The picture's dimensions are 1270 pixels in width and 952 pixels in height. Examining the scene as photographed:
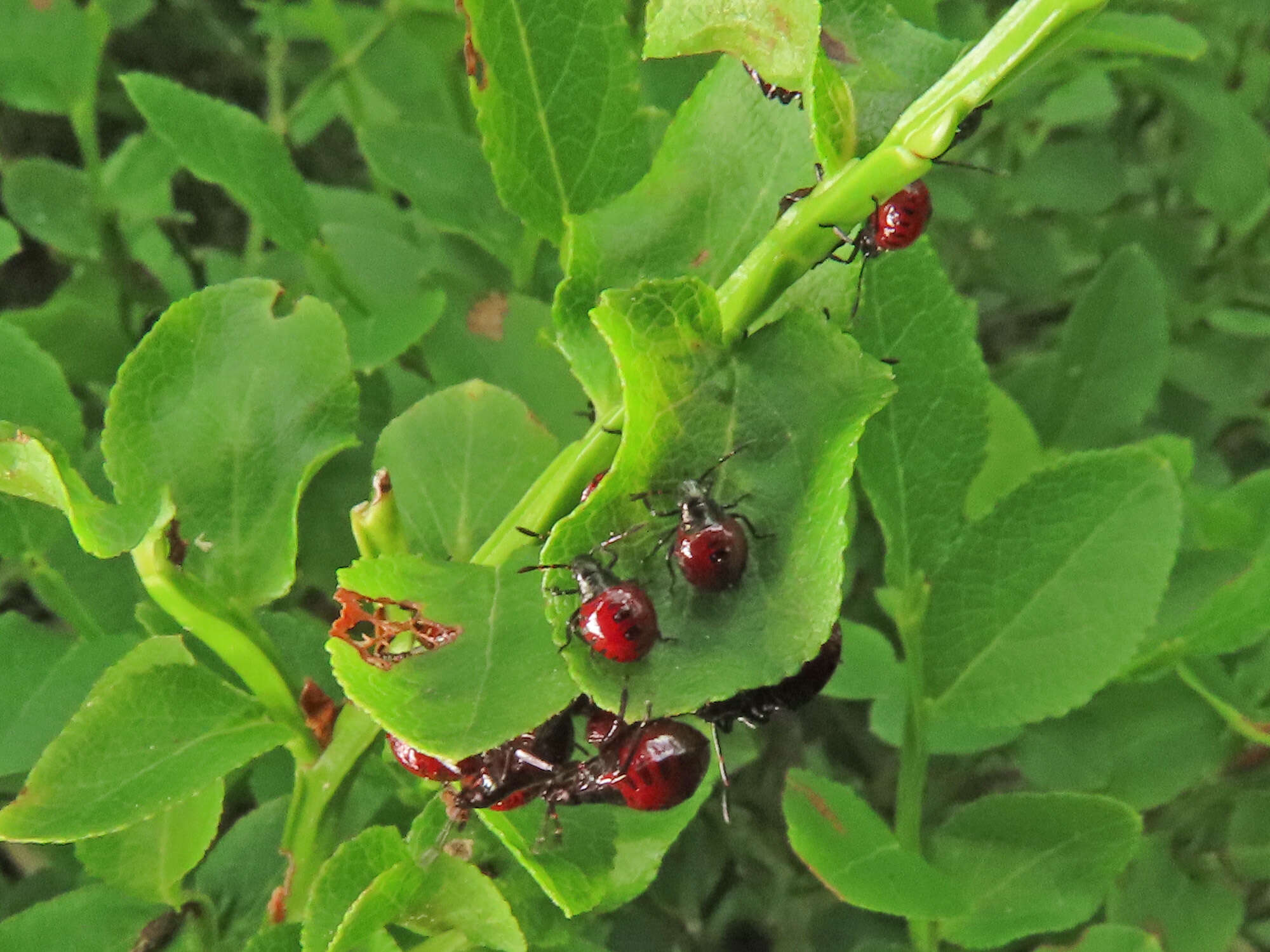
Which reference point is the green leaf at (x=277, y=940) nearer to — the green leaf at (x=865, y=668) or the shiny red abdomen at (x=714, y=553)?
the shiny red abdomen at (x=714, y=553)

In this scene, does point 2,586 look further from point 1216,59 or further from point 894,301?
point 1216,59

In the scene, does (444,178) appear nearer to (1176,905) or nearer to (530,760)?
(530,760)

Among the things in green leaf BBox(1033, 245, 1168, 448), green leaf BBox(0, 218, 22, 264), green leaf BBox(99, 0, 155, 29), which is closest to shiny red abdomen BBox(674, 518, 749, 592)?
green leaf BBox(0, 218, 22, 264)

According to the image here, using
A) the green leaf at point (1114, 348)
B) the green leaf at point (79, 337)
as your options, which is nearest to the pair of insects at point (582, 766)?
the green leaf at point (79, 337)

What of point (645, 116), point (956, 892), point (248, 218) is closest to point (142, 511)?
point (645, 116)

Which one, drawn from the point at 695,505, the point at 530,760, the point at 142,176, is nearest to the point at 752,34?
the point at 695,505

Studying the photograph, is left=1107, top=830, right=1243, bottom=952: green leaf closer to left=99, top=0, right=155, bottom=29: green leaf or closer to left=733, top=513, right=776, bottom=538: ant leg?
left=733, top=513, right=776, bottom=538: ant leg
